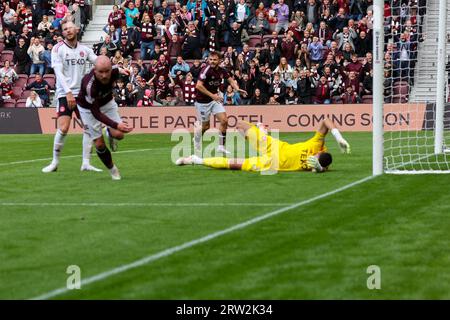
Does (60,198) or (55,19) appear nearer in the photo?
(60,198)

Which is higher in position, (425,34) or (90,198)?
(425,34)

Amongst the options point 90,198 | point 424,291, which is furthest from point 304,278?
point 90,198

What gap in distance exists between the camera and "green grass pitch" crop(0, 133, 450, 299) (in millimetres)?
7742

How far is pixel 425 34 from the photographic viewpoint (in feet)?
86.3

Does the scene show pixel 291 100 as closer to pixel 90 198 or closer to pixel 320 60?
pixel 320 60

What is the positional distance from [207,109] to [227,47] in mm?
16680

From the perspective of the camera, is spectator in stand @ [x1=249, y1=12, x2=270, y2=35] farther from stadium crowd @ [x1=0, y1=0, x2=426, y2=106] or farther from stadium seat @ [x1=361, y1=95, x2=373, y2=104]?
stadium seat @ [x1=361, y1=95, x2=373, y2=104]

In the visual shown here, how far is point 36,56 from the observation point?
40.8 meters

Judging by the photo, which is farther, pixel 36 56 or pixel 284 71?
pixel 36 56

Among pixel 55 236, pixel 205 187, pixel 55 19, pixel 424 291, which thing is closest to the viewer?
pixel 424 291

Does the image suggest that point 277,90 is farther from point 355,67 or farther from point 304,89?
point 355,67

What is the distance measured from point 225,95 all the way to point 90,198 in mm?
23463

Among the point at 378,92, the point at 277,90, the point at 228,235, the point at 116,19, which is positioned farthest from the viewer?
the point at 116,19

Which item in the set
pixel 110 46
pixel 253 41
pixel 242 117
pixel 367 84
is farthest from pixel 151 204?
pixel 110 46
